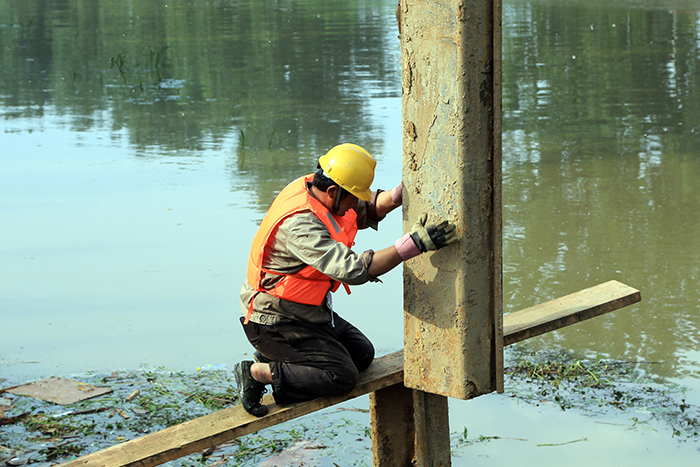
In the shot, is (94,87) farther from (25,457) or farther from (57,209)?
(25,457)

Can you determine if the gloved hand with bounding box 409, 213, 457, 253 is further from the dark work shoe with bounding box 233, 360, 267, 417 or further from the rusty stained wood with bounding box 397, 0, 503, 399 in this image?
the dark work shoe with bounding box 233, 360, 267, 417

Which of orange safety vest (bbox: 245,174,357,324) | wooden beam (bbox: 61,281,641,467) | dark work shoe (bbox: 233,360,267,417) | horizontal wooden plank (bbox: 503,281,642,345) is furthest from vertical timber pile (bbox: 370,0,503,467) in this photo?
dark work shoe (bbox: 233,360,267,417)

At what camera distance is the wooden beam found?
Answer: 10.4ft

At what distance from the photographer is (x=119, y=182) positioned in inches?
367

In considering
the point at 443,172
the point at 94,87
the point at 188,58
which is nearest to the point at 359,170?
the point at 443,172

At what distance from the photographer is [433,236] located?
3246 millimetres

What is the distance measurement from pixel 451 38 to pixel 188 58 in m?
14.8

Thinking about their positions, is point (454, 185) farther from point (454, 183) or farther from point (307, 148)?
point (307, 148)

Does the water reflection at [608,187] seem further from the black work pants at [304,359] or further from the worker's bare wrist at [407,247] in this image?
the worker's bare wrist at [407,247]

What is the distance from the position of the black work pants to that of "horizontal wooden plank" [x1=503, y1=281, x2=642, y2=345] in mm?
746

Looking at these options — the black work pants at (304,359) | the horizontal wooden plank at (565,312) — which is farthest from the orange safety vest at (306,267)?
the horizontal wooden plank at (565,312)

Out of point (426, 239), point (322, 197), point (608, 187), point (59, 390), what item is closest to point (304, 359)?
point (322, 197)

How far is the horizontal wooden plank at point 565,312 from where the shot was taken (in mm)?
3924

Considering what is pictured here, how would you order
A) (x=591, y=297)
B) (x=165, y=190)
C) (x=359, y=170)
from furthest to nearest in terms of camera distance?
1. (x=165, y=190)
2. (x=591, y=297)
3. (x=359, y=170)
